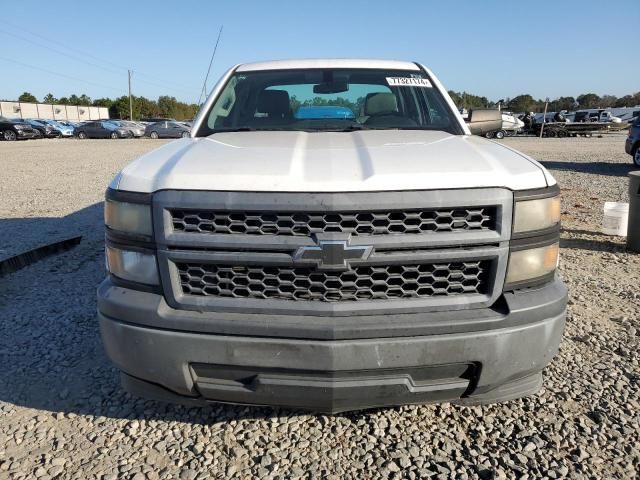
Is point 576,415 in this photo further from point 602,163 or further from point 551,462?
point 602,163

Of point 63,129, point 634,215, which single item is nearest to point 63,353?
point 634,215

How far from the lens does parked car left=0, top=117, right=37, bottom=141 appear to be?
31.3 meters

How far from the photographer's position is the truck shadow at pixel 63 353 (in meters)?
2.69

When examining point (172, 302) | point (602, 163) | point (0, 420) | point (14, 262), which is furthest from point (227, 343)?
point (602, 163)

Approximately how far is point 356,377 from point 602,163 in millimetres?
16311

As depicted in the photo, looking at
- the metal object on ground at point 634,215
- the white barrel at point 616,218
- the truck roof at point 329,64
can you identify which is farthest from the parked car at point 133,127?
the metal object on ground at point 634,215

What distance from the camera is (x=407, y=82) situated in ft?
12.1

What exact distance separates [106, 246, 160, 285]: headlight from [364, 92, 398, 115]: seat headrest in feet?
6.69

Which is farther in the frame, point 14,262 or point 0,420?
point 14,262

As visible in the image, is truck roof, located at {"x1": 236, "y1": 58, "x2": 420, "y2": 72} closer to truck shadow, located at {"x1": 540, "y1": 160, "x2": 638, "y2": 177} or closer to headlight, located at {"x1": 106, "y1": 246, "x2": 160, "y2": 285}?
headlight, located at {"x1": 106, "y1": 246, "x2": 160, "y2": 285}

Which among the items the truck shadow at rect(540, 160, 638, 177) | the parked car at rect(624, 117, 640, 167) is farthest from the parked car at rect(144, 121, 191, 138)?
the parked car at rect(624, 117, 640, 167)

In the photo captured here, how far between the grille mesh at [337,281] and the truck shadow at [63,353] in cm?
82

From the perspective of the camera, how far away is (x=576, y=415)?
2598 mm

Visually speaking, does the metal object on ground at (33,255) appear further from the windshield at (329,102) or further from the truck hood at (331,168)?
the truck hood at (331,168)
